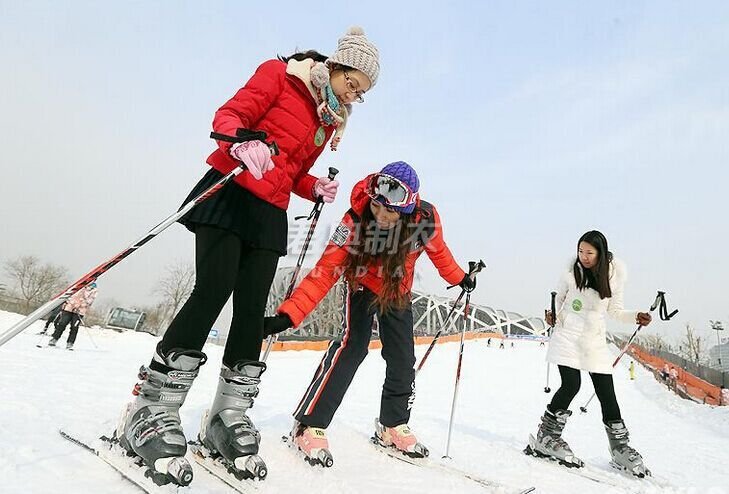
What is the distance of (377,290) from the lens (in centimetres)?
309

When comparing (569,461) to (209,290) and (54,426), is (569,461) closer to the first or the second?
(209,290)

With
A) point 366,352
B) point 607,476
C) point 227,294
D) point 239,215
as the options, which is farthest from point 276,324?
point 607,476

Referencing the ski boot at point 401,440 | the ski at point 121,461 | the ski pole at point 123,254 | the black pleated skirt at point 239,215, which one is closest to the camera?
the ski pole at point 123,254

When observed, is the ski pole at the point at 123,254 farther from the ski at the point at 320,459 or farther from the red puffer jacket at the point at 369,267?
the ski at the point at 320,459

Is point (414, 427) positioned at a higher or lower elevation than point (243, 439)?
lower

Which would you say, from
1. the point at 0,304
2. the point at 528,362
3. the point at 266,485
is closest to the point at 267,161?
the point at 266,485

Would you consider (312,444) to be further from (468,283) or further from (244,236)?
(468,283)

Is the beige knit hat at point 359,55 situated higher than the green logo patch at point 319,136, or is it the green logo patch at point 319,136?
the beige knit hat at point 359,55

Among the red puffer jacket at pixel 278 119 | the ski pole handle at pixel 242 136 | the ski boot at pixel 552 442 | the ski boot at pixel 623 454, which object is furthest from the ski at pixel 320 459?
the ski boot at pixel 623 454

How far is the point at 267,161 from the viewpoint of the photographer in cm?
208

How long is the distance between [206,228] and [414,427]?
10.0ft

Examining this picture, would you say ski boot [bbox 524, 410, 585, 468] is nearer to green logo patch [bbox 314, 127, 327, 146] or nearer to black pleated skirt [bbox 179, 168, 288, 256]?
black pleated skirt [bbox 179, 168, 288, 256]

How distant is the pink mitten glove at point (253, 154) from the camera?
2.02 m

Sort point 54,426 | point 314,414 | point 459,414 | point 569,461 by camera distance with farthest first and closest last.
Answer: point 459,414, point 569,461, point 314,414, point 54,426
